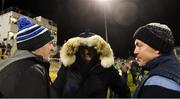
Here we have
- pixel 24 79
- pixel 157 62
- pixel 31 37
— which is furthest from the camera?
pixel 31 37

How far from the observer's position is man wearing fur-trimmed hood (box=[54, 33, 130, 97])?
404 cm

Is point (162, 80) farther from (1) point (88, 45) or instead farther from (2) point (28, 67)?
(1) point (88, 45)

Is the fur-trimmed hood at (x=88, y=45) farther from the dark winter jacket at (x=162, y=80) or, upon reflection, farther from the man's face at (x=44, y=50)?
the dark winter jacket at (x=162, y=80)

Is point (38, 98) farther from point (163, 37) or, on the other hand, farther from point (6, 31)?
point (6, 31)

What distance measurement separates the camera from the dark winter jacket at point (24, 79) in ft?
9.19

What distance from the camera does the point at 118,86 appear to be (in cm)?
423

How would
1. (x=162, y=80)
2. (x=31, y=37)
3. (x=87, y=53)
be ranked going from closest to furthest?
(x=162, y=80) → (x=31, y=37) → (x=87, y=53)

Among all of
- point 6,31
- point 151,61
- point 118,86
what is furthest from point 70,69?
point 6,31

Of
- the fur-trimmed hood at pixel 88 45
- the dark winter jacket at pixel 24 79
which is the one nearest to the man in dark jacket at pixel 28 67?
the dark winter jacket at pixel 24 79

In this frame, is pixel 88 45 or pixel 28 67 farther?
pixel 88 45

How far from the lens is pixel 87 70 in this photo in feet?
13.5

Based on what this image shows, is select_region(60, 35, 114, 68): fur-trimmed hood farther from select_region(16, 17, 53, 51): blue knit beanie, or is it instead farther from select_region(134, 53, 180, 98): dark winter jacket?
select_region(134, 53, 180, 98): dark winter jacket

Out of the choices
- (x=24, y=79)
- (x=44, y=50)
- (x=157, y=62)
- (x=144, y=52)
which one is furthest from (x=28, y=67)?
(x=157, y=62)

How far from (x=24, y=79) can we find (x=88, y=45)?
5.00 ft
